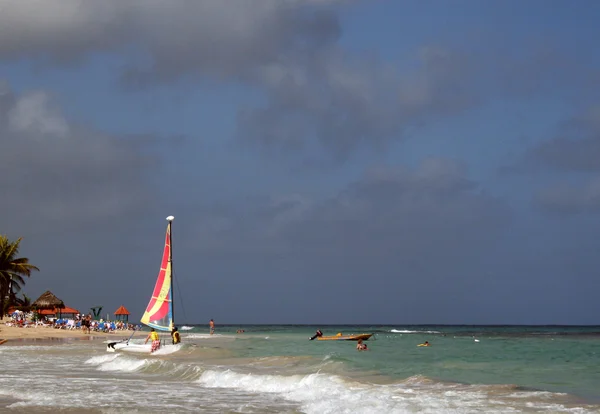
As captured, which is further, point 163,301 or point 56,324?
point 56,324

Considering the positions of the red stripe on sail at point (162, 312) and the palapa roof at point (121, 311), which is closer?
the red stripe on sail at point (162, 312)

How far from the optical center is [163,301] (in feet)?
117

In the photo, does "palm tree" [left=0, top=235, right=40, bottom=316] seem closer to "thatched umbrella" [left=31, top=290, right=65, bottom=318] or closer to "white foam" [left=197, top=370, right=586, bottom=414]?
"thatched umbrella" [left=31, top=290, right=65, bottom=318]

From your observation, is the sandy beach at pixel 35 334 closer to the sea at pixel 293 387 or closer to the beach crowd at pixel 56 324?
the beach crowd at pixel 56 324

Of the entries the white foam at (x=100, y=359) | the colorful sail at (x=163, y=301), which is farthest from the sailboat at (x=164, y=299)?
the white foam at (x=100, y=359)

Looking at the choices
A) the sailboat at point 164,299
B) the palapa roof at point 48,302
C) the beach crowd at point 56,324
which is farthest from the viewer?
the palapa roof at point 48,302

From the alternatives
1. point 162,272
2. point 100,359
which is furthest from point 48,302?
point 100,359

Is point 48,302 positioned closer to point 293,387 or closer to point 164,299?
point 164,299

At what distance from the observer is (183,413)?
13961mm

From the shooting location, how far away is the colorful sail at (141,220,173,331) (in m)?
35.6

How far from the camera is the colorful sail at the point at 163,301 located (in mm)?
35625

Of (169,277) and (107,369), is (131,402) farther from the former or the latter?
(169,277)

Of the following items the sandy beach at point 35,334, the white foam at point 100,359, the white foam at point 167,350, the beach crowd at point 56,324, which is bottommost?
the white foam at point 100,359

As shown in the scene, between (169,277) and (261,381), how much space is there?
16678 mm
